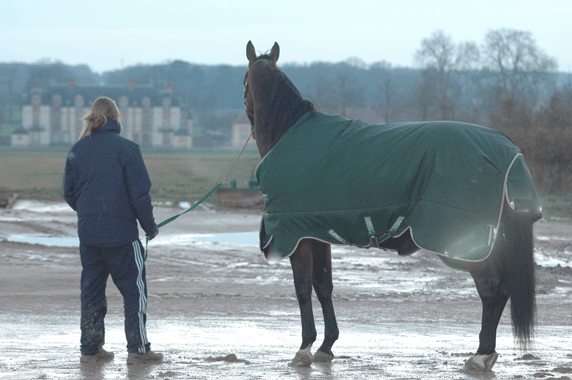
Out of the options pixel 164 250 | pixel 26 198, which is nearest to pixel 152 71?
pixel 26 198

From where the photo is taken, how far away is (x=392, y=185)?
16.4 ft

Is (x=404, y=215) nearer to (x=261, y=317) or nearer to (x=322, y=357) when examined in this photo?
(x=322, y=357)

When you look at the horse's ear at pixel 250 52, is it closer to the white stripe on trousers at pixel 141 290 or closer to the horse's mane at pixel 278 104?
the horse's mane at pixel 278 104

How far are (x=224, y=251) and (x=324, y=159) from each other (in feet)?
27.1

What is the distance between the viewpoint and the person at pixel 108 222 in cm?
515

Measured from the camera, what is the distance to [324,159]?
17.1 feet

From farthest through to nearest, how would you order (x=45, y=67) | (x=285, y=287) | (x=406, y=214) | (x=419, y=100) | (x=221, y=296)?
1. (x=45, y=67)
2. (x=419, y=100)
3. (x=285, y=287)
4. (x=221, y=296)
5. (x=406, y=214)

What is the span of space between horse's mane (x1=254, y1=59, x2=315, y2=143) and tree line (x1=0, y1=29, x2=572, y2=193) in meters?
18.0

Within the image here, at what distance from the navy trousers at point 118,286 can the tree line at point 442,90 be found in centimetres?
1873

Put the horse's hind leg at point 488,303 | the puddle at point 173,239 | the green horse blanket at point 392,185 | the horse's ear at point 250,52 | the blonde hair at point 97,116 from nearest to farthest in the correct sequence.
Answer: the green horse blanket at point 392,185, the horse's hind leg at point 488,303, the blonde hair at point 97,116, the horse's ear at point 250,52, the puddle at point 173,239

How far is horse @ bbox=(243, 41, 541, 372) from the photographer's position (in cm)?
482

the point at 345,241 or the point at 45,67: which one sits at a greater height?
the point at 45,67

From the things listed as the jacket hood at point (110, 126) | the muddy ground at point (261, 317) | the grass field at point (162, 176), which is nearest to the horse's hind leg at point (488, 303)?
the muddy ground at point (261, 317)

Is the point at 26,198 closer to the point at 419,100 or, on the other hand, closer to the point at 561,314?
the point at 561,314
